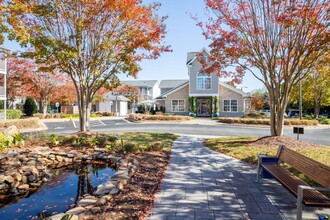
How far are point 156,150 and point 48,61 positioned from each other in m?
6.75

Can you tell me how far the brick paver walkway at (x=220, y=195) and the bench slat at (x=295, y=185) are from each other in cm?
47

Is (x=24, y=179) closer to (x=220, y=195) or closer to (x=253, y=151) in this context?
(x=220, y=195)

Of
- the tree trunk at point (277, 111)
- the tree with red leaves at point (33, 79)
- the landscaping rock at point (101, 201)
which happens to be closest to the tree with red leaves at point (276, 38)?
the tree trunk at point (277, 111)

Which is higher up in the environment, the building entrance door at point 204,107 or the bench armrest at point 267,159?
the building entrance door at point 204,107

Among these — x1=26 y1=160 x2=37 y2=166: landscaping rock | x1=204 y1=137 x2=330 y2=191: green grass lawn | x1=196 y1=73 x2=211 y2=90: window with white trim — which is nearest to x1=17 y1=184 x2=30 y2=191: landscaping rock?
x1=26 y1=160 x2=37 y2=166: landscaping rock

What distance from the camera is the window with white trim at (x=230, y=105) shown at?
34.2m

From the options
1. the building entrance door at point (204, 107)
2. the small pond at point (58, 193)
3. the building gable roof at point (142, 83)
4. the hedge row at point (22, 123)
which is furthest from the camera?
the building gable roof at point (142, 83)

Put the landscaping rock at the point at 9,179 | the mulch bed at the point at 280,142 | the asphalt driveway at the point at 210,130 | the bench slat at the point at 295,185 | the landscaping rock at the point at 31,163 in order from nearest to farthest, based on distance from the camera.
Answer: the bench slat at the point at 295,185 → the landscaping rock at the point at 9,179 → the landscaping rock at the point at 31,163 → the mulch bed at the point at 280,142 → the asphalt driveway at the point at 210,130

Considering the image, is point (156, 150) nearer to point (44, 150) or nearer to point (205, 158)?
point (205, 158)

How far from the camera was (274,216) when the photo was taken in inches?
164

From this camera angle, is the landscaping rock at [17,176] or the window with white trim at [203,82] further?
the window with white trim at [203,82]

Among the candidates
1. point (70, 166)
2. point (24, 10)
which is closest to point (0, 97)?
point (24, 10)

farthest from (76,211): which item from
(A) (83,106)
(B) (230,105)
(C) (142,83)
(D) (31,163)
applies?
(C) (142,83)

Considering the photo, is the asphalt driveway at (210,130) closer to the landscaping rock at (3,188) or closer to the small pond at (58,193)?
the small pond at (58,193)
